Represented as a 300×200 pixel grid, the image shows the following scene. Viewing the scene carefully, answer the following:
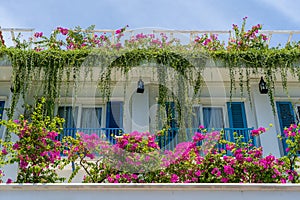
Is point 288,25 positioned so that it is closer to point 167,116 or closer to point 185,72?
point 185,72

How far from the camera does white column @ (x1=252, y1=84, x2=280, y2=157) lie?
8.02 meters

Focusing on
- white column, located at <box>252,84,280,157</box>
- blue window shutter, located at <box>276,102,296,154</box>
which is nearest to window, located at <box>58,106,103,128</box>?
white column, located at <box>252,84,280,157</box>

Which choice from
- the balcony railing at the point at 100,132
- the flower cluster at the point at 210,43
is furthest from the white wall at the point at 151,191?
the flower cluster at the point at 210,43

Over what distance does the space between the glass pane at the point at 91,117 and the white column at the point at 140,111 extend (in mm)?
1043

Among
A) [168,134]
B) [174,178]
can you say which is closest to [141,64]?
[168,134]

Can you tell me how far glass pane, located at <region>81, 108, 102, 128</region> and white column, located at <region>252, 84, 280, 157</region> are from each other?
163 inches

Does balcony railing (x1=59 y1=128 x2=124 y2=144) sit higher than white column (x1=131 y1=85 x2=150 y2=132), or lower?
lower

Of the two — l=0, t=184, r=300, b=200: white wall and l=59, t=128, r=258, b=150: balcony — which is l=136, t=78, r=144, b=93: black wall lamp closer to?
l=59, t=128, r=258, b=150: balcony

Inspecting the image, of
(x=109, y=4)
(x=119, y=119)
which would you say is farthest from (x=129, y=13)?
(x=119, y=119)

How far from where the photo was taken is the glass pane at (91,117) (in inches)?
340

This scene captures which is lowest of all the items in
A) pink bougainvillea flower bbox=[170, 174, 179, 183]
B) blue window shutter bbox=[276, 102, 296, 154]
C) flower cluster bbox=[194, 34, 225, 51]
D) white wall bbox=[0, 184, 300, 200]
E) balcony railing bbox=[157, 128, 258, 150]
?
white wall bbox=[0, 184, 300, 200]

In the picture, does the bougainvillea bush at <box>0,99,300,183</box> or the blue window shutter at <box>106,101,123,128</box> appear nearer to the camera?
the bougainvillea bush at <box>0,99,300,183</box>

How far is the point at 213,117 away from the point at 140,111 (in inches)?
80.2

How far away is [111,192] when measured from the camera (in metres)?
5.02
